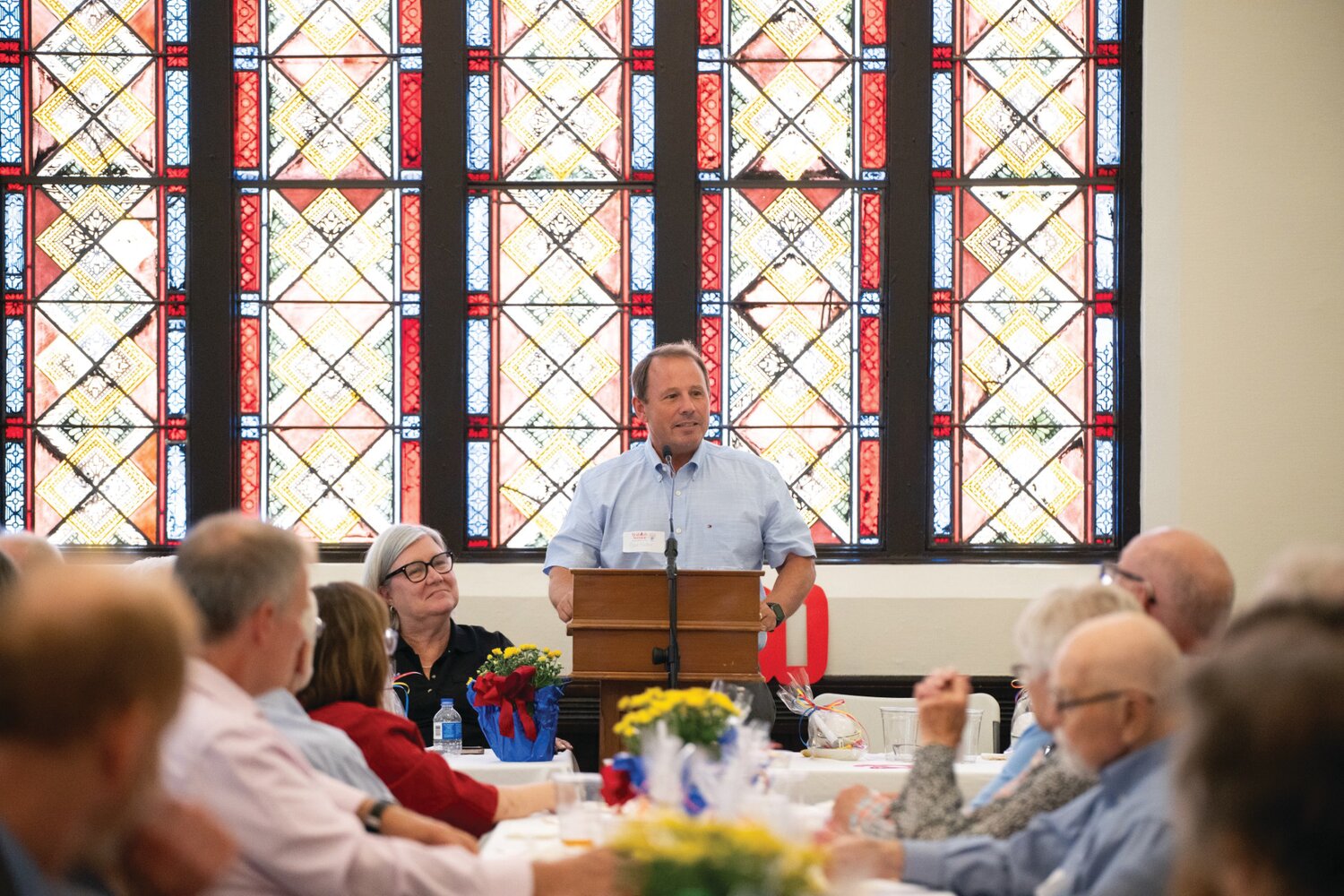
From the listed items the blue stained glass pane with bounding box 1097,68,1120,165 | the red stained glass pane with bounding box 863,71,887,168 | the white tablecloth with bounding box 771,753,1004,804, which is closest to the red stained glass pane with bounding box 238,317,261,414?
the red stained glass pane with bounding box 863,71,887,168

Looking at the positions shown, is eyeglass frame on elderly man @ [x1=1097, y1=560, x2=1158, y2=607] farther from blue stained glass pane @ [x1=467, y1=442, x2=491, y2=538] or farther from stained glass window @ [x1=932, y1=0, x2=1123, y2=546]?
blue stained glass pane @ [x1=467, y1=442, x2=491, y2=538]

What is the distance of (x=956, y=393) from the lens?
22.1 ft

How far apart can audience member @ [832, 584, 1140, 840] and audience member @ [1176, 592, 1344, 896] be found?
1.41 meters

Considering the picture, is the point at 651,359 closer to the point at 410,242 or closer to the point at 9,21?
the point at 410,242

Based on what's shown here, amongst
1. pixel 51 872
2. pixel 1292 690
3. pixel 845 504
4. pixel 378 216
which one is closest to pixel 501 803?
pixel 51 872

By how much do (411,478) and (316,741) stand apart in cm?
416

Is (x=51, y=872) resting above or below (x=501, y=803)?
above

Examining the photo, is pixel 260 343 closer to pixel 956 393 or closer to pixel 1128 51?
pixel 956 393

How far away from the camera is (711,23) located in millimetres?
6820

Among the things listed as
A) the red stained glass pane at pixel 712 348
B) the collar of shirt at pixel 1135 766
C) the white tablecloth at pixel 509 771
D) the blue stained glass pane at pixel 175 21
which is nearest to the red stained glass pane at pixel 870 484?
the red stained glass pane at pixel 712 348

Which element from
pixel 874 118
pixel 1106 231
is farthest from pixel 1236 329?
pixel 874 118

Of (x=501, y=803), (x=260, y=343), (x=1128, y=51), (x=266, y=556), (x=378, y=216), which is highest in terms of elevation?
(x=1128, y=51)

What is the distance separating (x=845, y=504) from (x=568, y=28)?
95.4 inches

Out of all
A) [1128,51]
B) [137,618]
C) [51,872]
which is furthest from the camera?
[1128,51]
